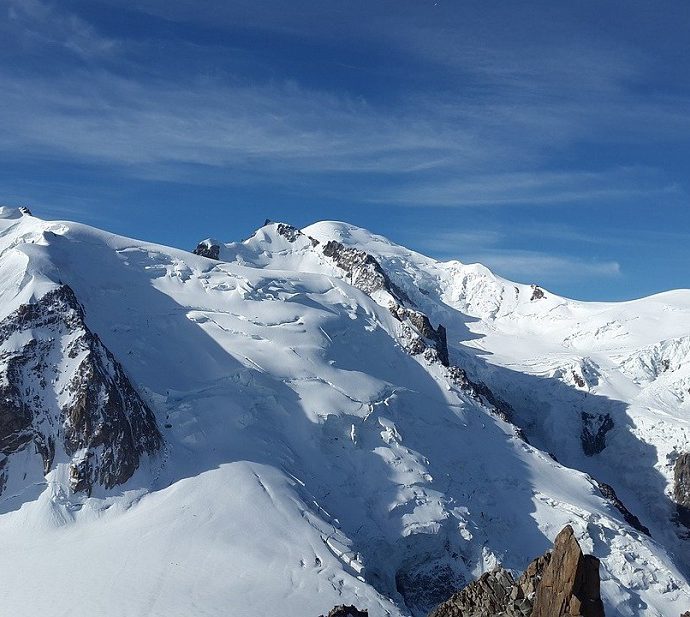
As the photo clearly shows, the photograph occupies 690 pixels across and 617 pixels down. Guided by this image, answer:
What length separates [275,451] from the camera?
7850cm

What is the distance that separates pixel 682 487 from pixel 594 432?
17.6m

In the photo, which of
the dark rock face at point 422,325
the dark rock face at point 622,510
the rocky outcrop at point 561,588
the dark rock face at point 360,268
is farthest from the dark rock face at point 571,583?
the dark rock face at point 360,268

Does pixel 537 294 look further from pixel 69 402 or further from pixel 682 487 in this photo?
pixel 69 402

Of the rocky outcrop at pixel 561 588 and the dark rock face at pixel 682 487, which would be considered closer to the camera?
the rocky outcrop at pixel 561 588

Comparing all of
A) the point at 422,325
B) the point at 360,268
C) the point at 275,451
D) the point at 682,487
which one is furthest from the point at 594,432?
the point at 275,451

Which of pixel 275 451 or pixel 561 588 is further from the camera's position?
pixel 275 451

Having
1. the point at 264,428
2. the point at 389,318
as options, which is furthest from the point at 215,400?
the point at 389,318

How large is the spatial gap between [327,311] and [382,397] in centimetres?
1943

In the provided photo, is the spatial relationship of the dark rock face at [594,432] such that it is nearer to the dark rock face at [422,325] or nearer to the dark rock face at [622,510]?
the dark rock face at [622,510]

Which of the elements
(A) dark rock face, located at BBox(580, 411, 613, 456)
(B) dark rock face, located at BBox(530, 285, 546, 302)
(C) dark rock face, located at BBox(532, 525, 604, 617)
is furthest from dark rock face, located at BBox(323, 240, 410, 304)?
(C) dark rock face, located at BBox(532, 525, 604, 617)

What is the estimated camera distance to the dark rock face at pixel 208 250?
14050cm

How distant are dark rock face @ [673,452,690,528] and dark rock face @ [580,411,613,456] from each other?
13.0 metres

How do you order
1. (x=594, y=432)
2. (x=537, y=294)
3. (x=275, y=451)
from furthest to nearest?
(x=537, y=294) → (x=594, y=432) → (x=275, y=451)

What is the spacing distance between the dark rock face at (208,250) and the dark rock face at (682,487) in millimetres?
88278
